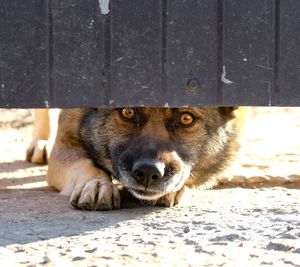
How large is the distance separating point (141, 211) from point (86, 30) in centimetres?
90

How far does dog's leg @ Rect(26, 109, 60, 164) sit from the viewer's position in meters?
5.54

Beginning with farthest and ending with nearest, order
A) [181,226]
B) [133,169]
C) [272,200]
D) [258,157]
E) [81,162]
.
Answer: [258,157] → [81,162] → [272,200] → [133,169] → [181,226]

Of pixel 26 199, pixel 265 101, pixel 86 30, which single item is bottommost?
pixel 26 199

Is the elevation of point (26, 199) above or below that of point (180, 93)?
below

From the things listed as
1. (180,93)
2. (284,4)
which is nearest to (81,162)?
(180,93)

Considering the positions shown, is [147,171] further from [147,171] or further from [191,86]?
[191,86]

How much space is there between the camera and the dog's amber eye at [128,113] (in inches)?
155

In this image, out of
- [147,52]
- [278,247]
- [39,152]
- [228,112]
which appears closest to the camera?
[278,247]

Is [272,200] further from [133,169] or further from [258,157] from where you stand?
[258,157]

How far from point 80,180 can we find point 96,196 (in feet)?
1.14

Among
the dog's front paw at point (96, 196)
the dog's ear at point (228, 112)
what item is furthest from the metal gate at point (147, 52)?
the dog's ear at point (228, 112)

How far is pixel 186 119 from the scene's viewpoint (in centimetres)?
400

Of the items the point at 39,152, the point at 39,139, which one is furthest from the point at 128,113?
the point at 39,139

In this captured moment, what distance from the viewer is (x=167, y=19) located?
3.40 meters
